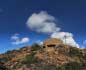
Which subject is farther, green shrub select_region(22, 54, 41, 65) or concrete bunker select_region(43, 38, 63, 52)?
concrete bunker select_region(43, 38, 63, 52)

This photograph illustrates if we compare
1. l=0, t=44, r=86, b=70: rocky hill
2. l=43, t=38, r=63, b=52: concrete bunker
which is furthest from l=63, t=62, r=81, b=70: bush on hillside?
l=43, t=38, r=63, b=52: concrete bunker

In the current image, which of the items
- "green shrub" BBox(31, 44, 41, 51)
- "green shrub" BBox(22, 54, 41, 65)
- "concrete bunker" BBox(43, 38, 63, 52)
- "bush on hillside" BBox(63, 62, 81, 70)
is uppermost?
"concrete bunker" BBox(43, 38, 63, 52)

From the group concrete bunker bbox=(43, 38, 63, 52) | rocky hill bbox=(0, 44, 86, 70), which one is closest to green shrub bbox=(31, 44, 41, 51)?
rocky hill bbox=(0, 44, 86, 70)

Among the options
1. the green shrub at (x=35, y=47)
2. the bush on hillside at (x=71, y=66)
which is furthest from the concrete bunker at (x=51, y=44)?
the bush on hillside at (x=71, y=66)

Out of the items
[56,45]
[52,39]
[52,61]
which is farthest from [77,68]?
[52,39]

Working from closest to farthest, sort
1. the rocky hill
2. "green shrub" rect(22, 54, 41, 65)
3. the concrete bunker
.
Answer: the rocky hill < "green shrub" rect(22, 54, 41, 65) < the concrete bunker

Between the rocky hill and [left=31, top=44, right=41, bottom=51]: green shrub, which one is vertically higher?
[left=31, top=44, right=41, bottom=51]: green shrub

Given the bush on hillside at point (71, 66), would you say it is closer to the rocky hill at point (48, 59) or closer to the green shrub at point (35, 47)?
the rocky hill at point (48, 59)

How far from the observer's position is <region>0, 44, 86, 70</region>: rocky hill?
Answer: 138938mm

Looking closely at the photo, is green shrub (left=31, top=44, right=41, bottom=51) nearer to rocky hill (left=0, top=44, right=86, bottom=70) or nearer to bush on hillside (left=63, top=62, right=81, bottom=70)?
rocky hill (left=0, top=44, right=86, bottom=70)

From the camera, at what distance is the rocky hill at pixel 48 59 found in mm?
138938

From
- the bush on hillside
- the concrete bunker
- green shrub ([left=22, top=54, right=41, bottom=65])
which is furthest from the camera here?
the concrete bunker

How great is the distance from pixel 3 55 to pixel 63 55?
4439cm

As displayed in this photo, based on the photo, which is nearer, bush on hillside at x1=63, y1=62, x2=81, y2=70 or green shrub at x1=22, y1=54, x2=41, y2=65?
bush on hillside at x1=63, y1=62, x2=81, y2=70
